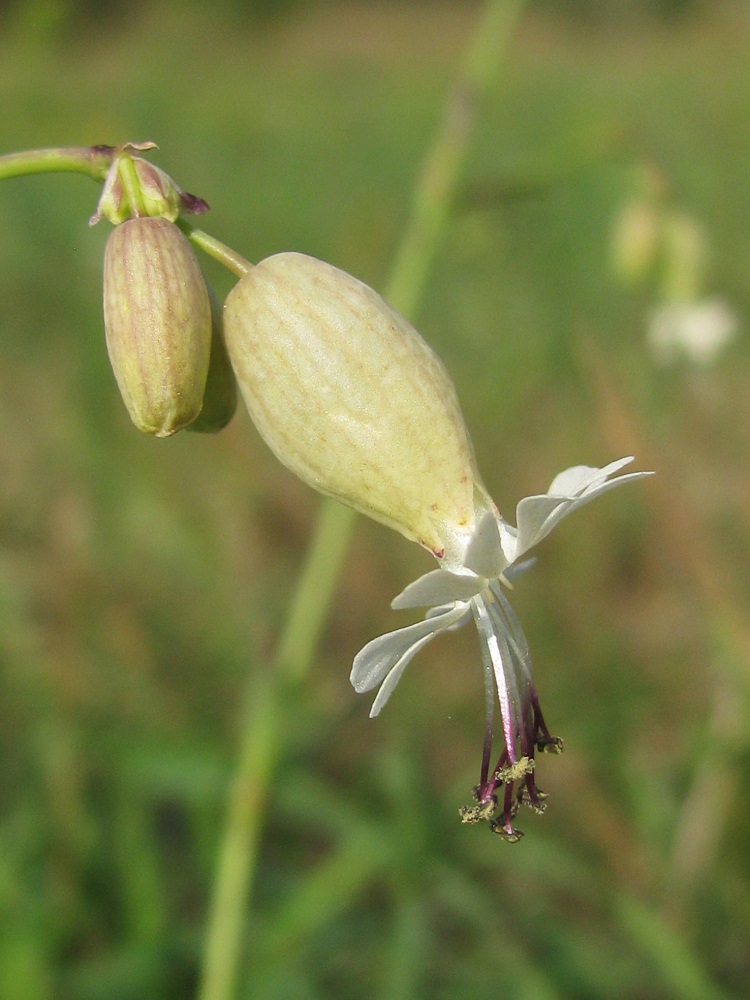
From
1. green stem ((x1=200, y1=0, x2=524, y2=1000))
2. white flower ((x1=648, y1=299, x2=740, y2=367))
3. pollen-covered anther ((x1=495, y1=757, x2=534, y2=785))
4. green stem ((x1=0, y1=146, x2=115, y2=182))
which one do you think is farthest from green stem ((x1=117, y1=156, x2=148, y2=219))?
white flower ((x1=648, y1=299, x2=740, y2=367))

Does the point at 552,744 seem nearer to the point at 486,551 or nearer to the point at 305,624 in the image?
the point at 486,551

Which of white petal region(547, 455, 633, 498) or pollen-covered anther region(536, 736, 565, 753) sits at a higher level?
white petal region(547, 455, 633, 498)

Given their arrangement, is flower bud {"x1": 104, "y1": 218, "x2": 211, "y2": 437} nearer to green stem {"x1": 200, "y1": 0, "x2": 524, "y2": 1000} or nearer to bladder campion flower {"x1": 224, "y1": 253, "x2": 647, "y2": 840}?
bladder campion flower {"x1": 224, "y1": 253, "x2": 647, "y2": 840}

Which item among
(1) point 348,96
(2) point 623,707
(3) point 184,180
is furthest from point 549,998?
(1) point 348,96

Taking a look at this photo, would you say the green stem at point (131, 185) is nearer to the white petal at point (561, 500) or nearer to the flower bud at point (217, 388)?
the flower bud at point (217, 388)

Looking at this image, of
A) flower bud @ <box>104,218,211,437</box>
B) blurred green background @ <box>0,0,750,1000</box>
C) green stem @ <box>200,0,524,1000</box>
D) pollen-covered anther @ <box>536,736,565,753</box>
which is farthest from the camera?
blurred green background @ <box>0,0,750,1000</box>

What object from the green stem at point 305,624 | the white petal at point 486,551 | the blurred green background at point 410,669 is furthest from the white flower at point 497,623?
the blurred green background at point 410,669

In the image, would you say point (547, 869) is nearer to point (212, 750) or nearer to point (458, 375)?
point (212, 750)
